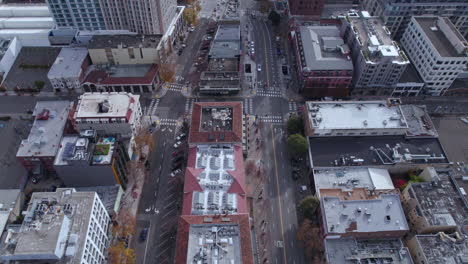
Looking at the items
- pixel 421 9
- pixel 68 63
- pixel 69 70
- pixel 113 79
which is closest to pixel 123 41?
pixel 113 79

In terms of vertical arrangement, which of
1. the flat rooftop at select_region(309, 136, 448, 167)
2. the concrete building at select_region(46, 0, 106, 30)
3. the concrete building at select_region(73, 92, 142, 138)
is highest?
the concrete building at select_region(46, 0, 106, 30)

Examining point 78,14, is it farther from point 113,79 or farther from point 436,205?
point 436,205

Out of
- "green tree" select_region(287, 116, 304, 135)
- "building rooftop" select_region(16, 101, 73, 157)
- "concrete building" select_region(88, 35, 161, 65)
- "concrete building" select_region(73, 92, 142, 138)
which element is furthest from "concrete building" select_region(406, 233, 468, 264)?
"concrete building" select_region(88, 35, 161, 65)

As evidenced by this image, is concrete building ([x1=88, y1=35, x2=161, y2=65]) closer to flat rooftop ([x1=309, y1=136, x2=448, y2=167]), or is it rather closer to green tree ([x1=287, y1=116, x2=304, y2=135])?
green tree ([x1=287, y1=116, x2=304, y2=135])

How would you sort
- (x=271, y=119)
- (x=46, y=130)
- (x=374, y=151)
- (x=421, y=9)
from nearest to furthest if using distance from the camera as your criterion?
(x=46, y=130)
(x=374, y=151)
(x=271, y=119)
(x=421, y=9)

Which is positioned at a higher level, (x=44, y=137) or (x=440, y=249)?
(x=44, y=137)

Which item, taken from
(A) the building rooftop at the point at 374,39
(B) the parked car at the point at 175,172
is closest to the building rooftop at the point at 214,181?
(B) the parked car at the point at 175,172
